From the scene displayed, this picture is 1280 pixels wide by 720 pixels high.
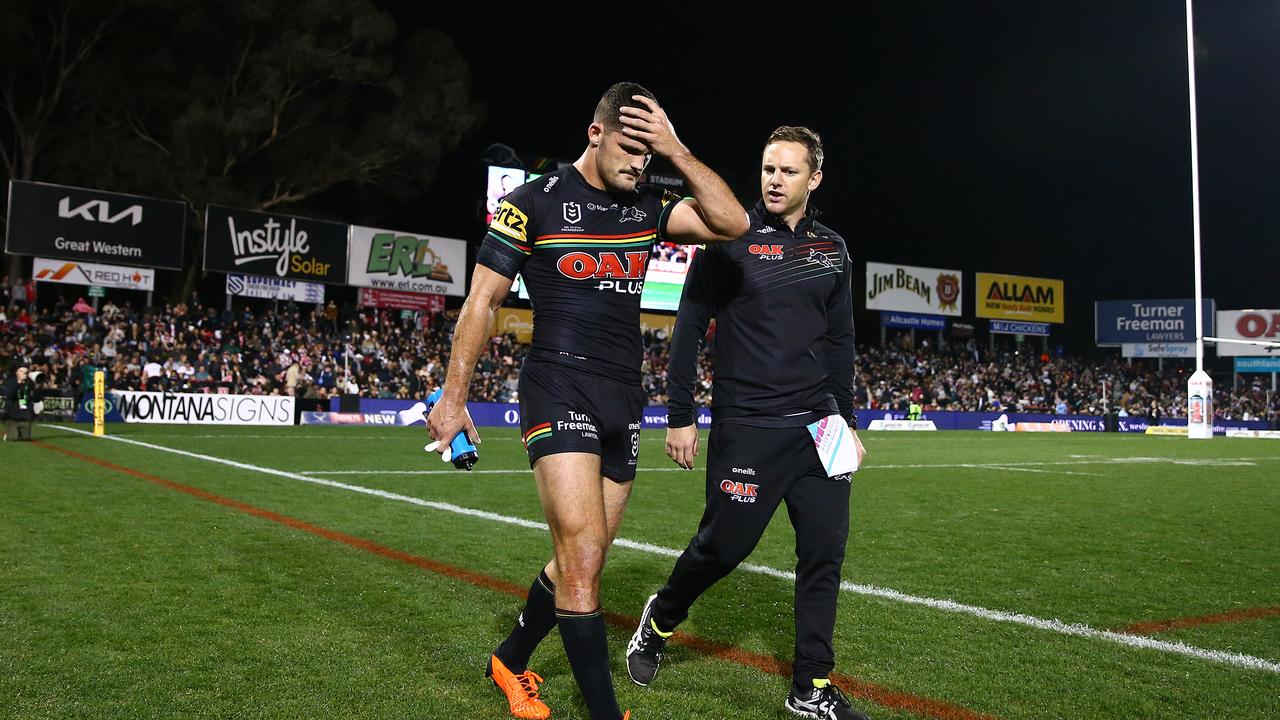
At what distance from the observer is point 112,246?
117 ft

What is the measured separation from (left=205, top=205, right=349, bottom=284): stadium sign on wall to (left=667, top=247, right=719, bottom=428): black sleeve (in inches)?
1423

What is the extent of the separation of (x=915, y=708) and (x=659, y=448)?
18.6m

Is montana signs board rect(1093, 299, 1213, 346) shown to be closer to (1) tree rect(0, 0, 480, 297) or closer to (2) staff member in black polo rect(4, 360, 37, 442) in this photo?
(1) tree rect(0, 0, 480, 297)

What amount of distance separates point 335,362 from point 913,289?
34.4m

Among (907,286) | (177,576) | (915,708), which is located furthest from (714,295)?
(907,286)

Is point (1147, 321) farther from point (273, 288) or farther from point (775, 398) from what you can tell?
point (775, 398)

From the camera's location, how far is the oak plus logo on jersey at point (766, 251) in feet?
13.8

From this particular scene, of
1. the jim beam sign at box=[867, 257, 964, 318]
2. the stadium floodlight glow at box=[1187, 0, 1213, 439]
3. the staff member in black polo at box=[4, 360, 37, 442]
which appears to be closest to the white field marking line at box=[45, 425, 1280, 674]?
the staff member in black polo at box=[4, 360, 37, 442]

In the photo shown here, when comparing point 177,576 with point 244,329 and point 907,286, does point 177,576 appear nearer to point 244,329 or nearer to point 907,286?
point 244,329

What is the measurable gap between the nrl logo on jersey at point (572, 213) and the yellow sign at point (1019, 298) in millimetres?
59520

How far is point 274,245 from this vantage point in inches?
1502

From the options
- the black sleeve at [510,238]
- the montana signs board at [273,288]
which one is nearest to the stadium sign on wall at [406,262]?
the montana signs board at [273,288]

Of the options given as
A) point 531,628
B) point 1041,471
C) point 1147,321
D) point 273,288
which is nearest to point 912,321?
point 1147,321

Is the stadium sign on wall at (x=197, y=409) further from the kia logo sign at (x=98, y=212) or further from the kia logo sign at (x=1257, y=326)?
the kia logo sign at (x=1257, y=326)
